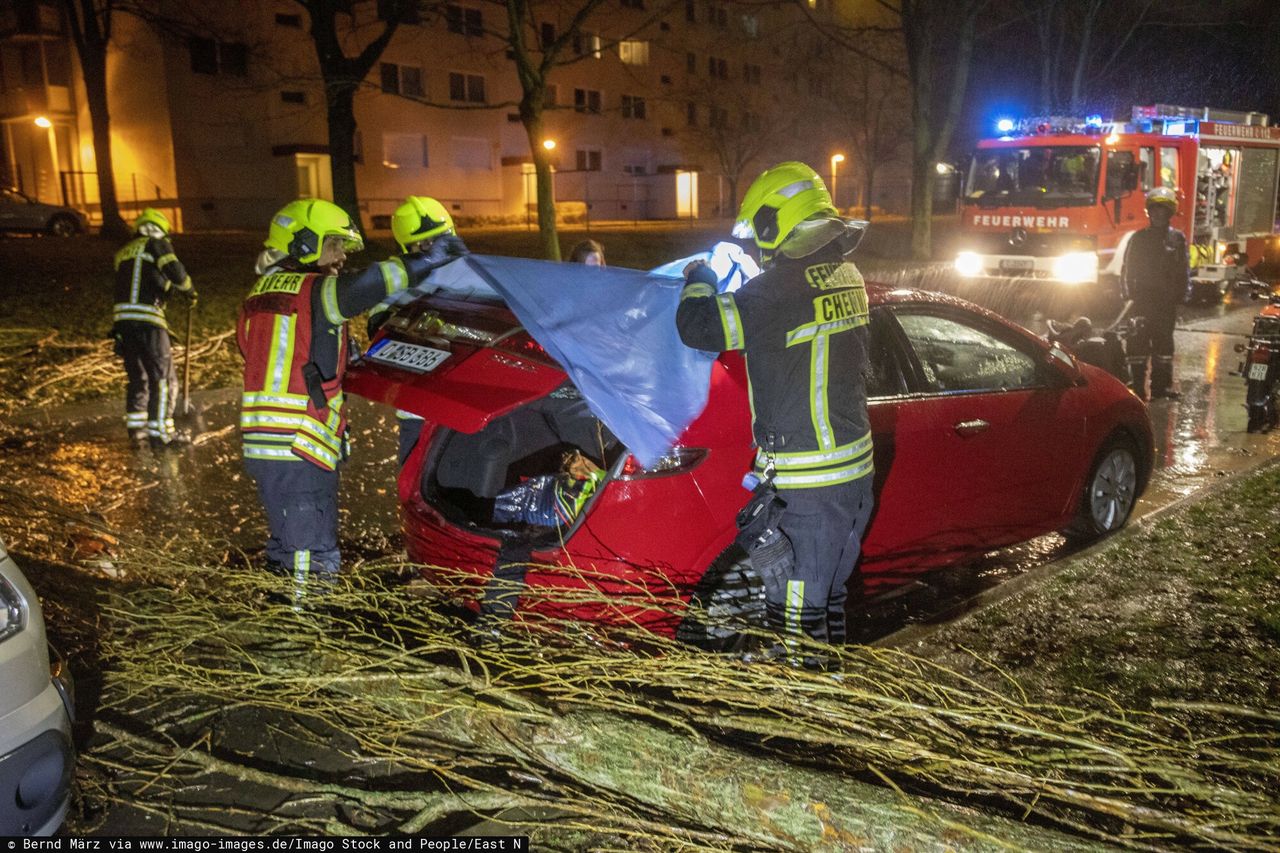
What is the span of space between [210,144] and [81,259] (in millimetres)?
15557

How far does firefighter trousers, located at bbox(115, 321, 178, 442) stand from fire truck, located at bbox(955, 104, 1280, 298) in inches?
465

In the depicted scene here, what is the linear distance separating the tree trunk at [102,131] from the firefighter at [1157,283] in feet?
66.5

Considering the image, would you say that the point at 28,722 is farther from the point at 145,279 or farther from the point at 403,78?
the point at 403,78

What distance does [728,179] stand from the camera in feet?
148

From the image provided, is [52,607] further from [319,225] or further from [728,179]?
[728,179]

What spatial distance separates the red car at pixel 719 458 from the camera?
345 cm

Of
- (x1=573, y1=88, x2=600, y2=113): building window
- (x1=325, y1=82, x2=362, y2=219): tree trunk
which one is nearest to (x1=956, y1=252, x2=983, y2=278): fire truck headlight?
(x1=325, y1=82, x2=362, y2=219): tree trunk

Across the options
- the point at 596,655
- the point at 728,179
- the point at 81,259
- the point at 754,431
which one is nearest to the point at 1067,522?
the point at 754,431

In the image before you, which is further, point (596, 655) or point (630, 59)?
point (630, 59)

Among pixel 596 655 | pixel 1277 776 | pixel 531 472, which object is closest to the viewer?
pixel 1277 776

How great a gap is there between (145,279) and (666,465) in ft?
19.8

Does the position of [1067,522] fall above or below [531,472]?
below

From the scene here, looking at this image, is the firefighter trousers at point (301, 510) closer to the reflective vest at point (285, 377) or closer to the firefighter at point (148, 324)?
the reflective vest at point (285, 377)

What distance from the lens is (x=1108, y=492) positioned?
545cm
